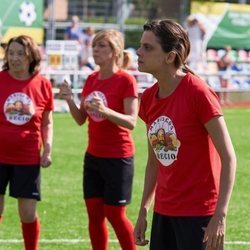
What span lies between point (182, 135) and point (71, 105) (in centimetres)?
232

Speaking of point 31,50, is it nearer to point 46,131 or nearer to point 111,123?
point 46,131

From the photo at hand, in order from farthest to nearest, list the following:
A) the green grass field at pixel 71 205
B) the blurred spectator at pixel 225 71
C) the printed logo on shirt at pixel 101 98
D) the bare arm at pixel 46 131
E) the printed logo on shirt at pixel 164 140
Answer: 1. the blurred spectator at pixel 225 71
2. the green grass field at pixel 71 205
3. the bare arm at pixel 46 131
4. the printed logo on shirt at pixel 101 98
5. the printed logo on shirt at pixel 164 140

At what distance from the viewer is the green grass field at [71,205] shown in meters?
8.38

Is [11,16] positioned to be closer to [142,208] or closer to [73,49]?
[73,49]

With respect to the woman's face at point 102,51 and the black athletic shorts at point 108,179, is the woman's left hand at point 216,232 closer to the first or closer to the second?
the black athletic shorts at point 108,179

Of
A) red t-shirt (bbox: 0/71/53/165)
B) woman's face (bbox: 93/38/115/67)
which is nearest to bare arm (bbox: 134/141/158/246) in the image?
woman's face (bbox: 93/38/115/67)

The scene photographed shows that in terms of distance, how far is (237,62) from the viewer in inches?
1114

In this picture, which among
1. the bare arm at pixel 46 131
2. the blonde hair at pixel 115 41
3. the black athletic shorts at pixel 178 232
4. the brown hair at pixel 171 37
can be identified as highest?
the brown hair at pixel 171 37

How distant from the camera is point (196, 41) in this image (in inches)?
1016

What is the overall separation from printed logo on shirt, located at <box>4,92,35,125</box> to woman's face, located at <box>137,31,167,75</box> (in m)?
2.40

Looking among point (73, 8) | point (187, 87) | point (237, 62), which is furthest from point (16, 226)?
point (73, 8)

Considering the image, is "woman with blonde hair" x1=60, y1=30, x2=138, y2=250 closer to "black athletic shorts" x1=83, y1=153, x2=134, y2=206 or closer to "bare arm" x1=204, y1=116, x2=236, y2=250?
"black athletic shorts" x1=83, y1=153, x2=134, y2=206

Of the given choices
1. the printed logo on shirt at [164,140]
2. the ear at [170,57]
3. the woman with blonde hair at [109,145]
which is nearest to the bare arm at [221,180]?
the printed logo on shirt at [164,140]

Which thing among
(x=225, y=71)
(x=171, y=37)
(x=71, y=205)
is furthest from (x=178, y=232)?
(x=225, y=71)
